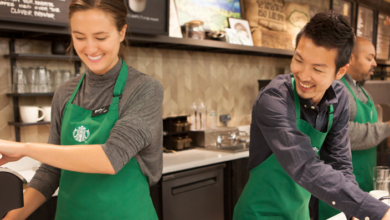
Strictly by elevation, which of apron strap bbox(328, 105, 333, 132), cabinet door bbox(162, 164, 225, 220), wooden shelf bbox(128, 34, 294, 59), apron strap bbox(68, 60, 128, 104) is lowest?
cabinet door bbox(162, 164, 225, 220)

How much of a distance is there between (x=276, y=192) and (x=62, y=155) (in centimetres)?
83

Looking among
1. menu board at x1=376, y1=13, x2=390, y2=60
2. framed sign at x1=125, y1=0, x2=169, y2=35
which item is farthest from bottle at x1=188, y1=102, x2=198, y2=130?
menu board at x1=376, y1=13, x2=390, y2=60

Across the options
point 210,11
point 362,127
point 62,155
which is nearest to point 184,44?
point 210,11

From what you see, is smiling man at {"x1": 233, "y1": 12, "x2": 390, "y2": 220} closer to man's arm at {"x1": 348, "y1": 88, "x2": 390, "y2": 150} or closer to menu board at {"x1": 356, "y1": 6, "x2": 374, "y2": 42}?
man's arm at {"x1": 348, "y1": 88, "x2": 390, "y2": 150}

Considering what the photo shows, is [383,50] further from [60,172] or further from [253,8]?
[60,172]

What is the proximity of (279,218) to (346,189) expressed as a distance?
39 centimetres

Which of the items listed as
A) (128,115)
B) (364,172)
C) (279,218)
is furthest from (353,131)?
(128,115)

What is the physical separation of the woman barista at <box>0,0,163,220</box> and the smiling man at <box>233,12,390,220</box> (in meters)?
0.41

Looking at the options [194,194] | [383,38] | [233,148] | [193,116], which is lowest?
[194,194]

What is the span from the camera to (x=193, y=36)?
124 inches

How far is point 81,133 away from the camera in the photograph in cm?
132

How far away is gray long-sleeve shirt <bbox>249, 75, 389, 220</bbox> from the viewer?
3.52ft

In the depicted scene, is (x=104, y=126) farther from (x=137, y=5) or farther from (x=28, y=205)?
(x=137, y=5)

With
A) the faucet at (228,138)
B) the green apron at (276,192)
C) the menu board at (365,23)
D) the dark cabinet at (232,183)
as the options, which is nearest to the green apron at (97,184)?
the green apron at (276,192)
